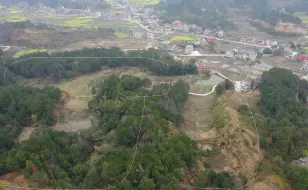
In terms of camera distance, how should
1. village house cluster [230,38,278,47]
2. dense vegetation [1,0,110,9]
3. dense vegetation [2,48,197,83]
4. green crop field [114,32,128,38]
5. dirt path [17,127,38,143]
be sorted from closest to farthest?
dirt path [17,127,38,143], dense vegetation [2,48,197,83], village house cluster [230,38,278,47], green crop field [114,32,128,38], dense vegetation [1,0,110,9]

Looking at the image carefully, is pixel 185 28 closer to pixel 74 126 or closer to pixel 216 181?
pixel 74 126

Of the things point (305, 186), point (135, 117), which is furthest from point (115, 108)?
point (305, 186)

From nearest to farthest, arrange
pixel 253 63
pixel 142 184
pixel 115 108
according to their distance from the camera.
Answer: pixel 142 184, pixel 115 108, pixel 253 63

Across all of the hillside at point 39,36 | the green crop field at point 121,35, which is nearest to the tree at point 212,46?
the green crop field at point 121,35

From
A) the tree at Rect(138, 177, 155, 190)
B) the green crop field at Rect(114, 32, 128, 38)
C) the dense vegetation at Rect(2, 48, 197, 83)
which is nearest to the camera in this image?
the tree at Rect(138, 177, 155, 190)

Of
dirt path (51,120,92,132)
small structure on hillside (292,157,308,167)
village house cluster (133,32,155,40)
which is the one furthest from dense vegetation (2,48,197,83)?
small structure on hillside (292,157,308,167)

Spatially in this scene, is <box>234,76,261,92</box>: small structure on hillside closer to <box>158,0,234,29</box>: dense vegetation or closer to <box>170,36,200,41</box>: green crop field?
<box>170,36,200,41</box>: green crop field

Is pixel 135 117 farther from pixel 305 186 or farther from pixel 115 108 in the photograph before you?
pixel 305 186
